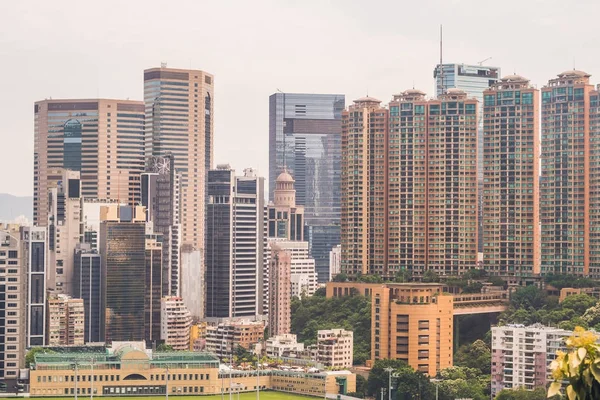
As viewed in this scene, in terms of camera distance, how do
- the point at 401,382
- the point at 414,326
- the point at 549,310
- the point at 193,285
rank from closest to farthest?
the point at 401,382, the point at 414,326, the point at 549,310, the point at 193,285

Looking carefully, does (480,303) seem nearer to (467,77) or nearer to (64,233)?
(64,233)

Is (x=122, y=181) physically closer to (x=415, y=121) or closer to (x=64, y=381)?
(x=415, y=121)

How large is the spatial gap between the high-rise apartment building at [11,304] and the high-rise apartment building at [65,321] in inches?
137

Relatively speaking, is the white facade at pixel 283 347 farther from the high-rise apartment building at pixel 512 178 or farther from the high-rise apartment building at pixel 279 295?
the high-rise apartment building at pixel 512 178

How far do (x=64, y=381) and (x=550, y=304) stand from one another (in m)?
12.3

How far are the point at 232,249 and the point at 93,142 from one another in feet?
50.6

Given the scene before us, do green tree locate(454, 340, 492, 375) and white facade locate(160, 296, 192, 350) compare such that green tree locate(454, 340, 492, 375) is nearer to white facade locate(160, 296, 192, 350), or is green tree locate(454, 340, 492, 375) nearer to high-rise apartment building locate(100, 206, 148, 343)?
white facade locate(160, 296, 192, 350)

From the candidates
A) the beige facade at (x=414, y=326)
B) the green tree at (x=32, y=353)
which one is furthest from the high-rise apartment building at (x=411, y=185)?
the green tree at (x=32, y=353)

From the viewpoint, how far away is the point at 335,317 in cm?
3462

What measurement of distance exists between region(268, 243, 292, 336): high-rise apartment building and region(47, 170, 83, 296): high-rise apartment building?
6229 millimetres

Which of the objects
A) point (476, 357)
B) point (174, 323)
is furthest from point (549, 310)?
point (174, 323)

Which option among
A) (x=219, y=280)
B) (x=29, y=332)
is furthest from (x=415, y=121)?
(x=29, y=332)

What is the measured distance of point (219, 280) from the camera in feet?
135

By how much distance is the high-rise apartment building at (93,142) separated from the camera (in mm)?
54250
